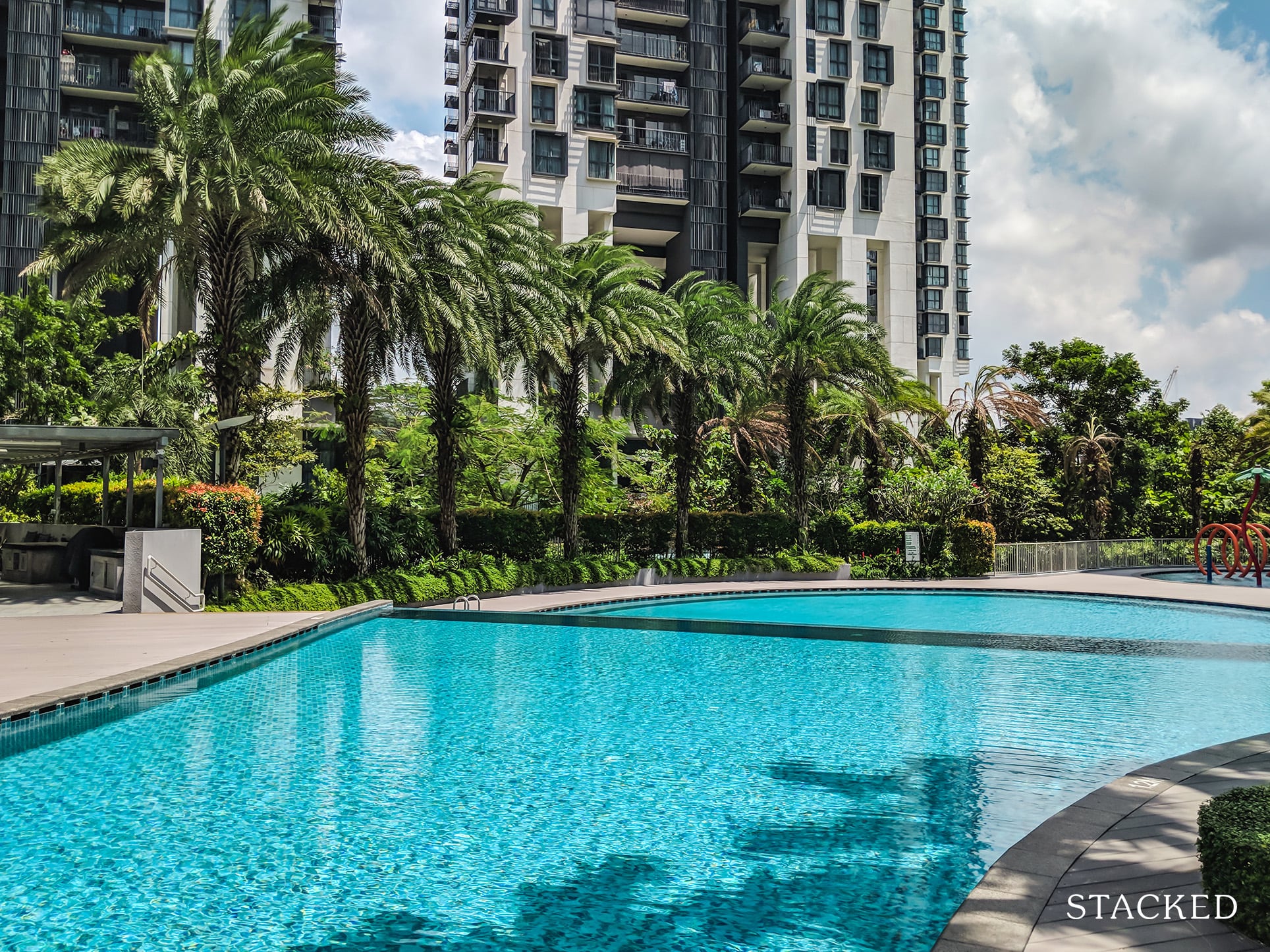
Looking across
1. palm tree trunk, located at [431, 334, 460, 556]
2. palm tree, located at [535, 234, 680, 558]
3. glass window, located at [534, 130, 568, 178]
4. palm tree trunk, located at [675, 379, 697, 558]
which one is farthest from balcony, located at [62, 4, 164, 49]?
palm tree trunk, located at [675, 379, 697, 558]

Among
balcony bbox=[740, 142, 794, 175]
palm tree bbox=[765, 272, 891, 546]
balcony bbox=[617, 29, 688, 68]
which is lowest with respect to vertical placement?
palm tree bbox=[765, 272, 891, 546]

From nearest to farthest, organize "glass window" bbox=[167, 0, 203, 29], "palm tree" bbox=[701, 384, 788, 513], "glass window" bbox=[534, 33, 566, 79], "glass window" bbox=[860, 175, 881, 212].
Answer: "palm tree" bbox=[701, 384, 788, 513] → "glass window" bbox=[167, 0, 203, 29] → "glass window" bbox=[534, 33, 566, 79] → "glass window" bbox=[860, 175, 881, 212]

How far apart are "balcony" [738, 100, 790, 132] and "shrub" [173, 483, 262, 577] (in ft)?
134

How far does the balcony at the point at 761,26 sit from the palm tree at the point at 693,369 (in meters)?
27.1

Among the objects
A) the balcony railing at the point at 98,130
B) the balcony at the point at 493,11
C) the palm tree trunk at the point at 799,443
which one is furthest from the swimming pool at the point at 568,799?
the balcony at the point at 493,11

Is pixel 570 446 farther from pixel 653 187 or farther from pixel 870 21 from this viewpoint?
pixel 870 21

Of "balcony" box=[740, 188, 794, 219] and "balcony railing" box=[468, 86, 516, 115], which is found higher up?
"balcony railing" box=[468, 86, 516, 115]

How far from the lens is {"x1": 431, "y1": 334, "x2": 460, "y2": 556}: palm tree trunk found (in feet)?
73.2

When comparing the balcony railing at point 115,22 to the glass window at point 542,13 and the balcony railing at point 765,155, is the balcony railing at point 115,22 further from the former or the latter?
the balcony railing at point 765,155

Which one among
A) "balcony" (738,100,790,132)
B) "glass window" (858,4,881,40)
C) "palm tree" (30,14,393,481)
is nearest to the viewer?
"palm tree" (30,14,393,481)

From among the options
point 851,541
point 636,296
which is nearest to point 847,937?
point 636,296

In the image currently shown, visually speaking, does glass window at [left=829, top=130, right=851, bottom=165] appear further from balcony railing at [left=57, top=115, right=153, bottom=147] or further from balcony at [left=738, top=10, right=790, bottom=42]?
balcony railing at [left=57, top=115, right=153, bottom=147]

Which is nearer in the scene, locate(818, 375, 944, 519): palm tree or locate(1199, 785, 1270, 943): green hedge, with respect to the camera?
locate(1199, 785, 1270, 943): green hedge

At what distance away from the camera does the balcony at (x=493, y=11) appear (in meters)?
43.3
